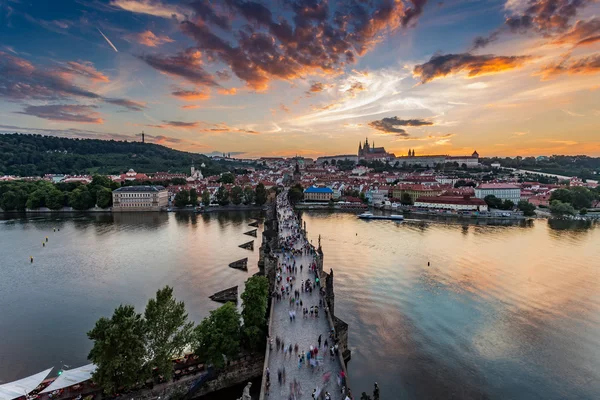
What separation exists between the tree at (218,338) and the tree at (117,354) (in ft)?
6.43

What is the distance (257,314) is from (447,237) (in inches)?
1260

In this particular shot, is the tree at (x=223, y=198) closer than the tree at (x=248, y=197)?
Yes

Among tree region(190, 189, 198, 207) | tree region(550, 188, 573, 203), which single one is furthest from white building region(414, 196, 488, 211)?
tree region(190, 189, 198, 207)

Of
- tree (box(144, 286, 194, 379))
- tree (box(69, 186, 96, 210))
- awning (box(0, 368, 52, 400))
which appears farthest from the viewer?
tree (box(69, 186, 96, 210))

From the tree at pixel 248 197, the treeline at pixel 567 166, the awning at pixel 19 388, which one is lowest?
the awning at pixel 19 388

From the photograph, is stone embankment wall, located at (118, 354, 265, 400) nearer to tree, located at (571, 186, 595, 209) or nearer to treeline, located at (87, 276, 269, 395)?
treeline, located at (87, 276, 269, 395)

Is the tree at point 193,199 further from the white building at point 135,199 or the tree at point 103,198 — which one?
the tree at point 103,198

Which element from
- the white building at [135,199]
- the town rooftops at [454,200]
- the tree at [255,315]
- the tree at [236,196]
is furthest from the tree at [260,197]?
the tree at [255,315]

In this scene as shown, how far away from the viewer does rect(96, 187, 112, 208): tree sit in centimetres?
6056

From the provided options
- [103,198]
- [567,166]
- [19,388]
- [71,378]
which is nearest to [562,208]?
[71,378]

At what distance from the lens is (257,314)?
43.9 feet

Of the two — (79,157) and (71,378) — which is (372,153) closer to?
(79,157)

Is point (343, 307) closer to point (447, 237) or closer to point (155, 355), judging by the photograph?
point (155, 355)

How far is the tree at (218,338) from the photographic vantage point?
40.1 ft
